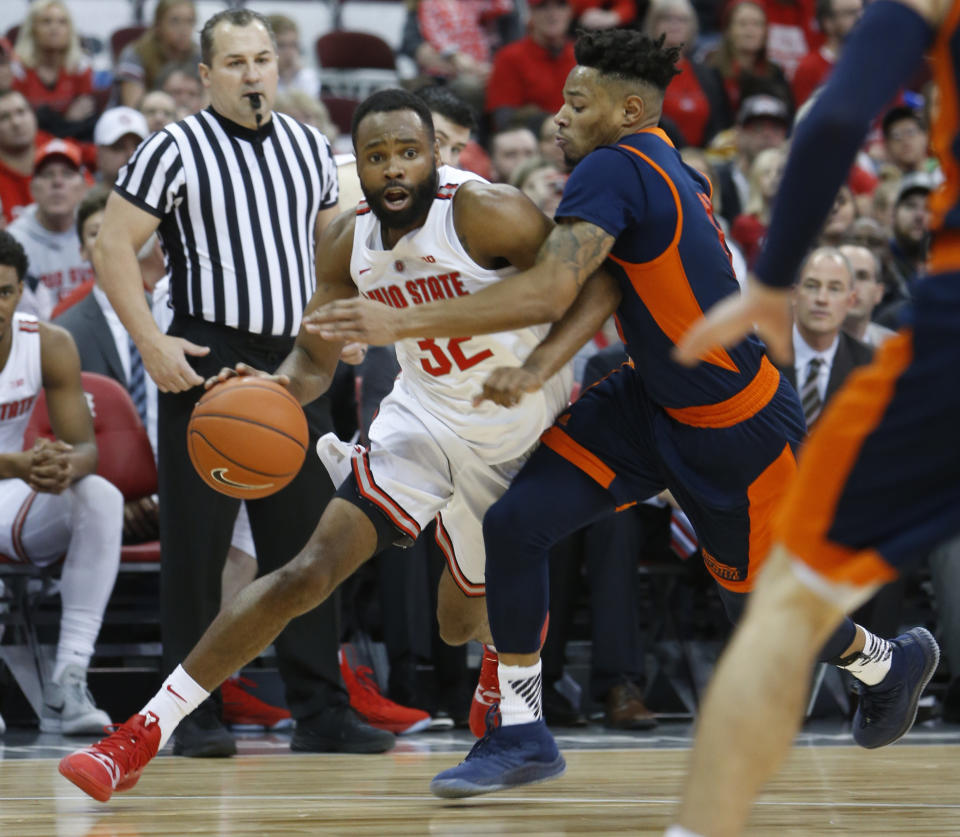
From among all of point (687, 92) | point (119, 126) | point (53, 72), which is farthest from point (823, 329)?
point (53, 72)

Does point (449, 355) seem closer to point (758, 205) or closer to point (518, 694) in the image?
point (518, 694)

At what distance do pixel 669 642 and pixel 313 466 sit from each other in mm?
2095

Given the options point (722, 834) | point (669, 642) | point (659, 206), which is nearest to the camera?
point (722, 834)

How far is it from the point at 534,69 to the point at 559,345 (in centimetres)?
679

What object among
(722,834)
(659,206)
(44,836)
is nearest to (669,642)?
(659,206)

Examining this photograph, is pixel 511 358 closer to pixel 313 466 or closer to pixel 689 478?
pixel 689 478

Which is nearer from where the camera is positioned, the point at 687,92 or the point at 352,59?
the point at 687,92

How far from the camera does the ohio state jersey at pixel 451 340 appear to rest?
147 inches

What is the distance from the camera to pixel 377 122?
368 cm

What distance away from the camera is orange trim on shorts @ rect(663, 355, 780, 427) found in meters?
3.65

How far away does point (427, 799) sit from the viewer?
3.71m

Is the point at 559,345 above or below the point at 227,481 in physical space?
above

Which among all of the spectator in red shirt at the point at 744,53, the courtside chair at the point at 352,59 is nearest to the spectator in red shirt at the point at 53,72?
the courtside chair at the point at 352,59

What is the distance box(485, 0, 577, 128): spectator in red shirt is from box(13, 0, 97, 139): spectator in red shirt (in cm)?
277
